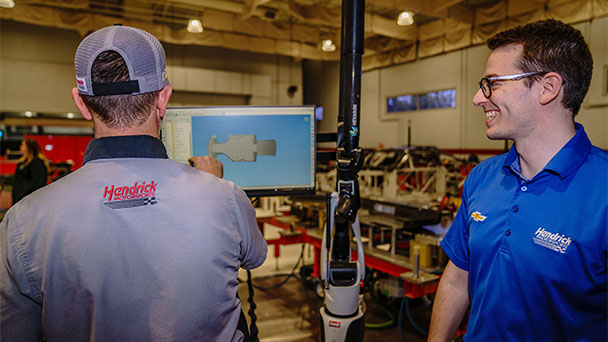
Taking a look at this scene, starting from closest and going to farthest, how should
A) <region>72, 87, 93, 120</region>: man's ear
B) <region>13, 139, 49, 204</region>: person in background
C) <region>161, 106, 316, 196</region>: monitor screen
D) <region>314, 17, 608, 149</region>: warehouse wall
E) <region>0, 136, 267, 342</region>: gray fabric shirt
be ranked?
<region>0, 136, 267, 342</region>: gray fabric shirt, <region>72, 87, 93, 120</region>: man's ear, <region>161, 106, 316, 196</region>: monitor screen, <region>13, 139, 49, 204</region>: person in background, <region>314, 17, 608, 149</region>: warehouse wall

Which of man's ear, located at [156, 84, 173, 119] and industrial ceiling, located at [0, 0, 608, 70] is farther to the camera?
industrial ceiling, located at [0, 0, 608, 70]

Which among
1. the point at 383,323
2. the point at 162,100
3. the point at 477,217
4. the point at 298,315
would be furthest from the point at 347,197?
the point at 298,315

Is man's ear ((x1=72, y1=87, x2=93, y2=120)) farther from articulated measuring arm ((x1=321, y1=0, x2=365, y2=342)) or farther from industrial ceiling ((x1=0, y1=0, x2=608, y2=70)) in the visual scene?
industrial ceiling ((x1=0, y1=0, x2=608, y2=70))

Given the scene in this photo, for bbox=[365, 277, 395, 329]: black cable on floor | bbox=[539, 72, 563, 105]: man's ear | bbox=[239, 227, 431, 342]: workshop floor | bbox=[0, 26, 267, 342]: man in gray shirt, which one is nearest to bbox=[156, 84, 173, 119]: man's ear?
bbox=[0, 26, 267, 342]: man in gray shirt

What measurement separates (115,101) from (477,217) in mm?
1168

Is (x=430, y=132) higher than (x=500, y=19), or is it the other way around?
(x=500, y=19)

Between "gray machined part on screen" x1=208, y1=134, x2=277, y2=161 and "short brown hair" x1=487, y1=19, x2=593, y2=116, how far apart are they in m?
1.09

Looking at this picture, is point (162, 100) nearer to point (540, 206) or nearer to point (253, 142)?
point (253, 142)

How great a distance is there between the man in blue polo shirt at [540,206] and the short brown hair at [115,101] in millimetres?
1074

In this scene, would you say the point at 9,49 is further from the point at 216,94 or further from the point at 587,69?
the point at 587,69

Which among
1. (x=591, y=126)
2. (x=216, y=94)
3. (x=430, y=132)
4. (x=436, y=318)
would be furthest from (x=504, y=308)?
(x=216, y=94)

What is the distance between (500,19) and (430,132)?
3.23 metres

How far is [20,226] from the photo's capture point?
83cm

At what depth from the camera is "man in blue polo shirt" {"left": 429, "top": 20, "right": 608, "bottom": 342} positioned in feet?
3.48
